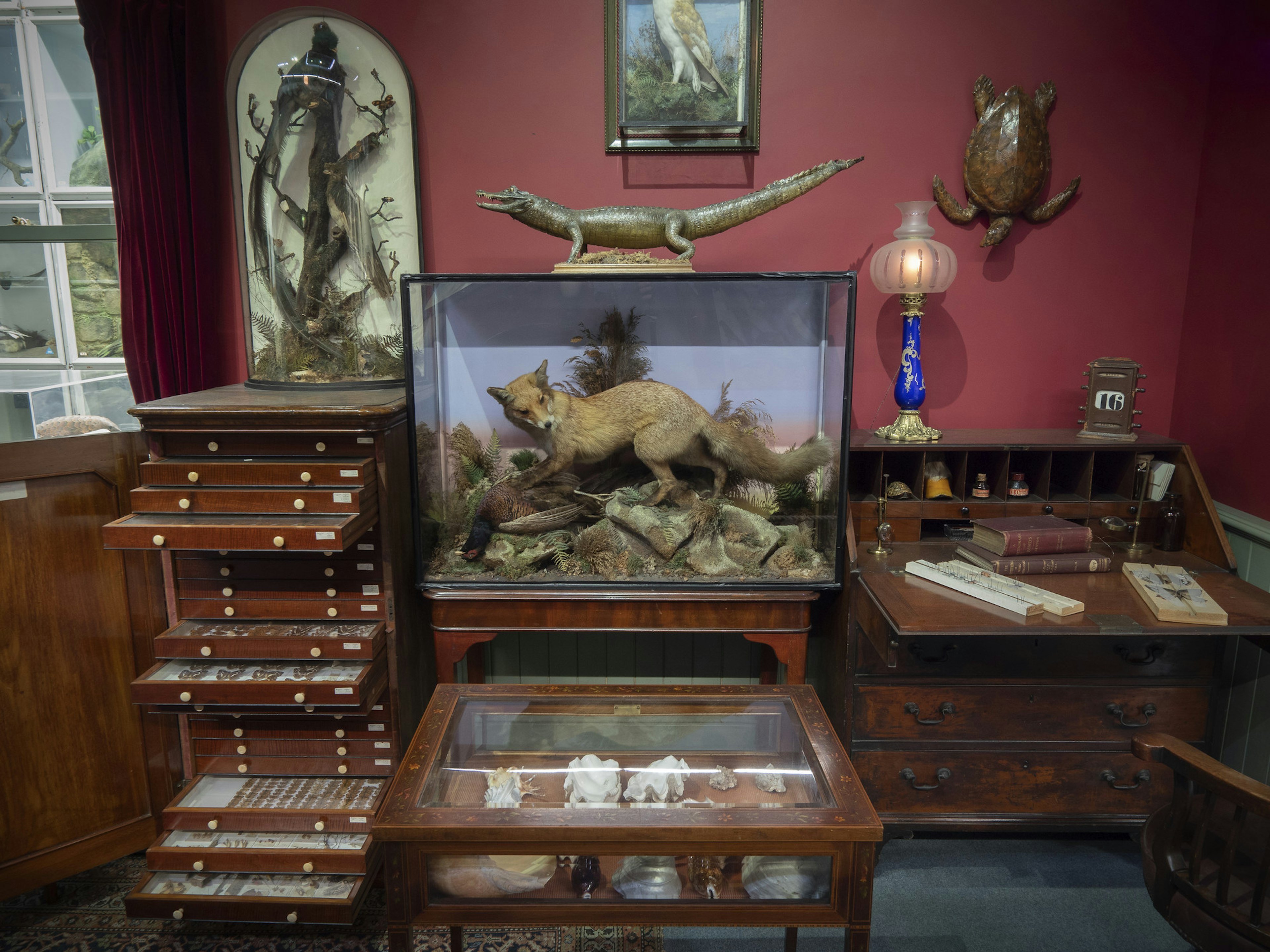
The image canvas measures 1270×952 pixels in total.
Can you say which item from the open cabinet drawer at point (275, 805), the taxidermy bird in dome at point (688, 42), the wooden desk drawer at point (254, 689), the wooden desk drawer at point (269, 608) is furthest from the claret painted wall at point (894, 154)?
the open cabinet drawer at point (275, 805)

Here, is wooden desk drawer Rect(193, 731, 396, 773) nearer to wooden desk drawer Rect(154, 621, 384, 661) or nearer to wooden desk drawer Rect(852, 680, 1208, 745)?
wooden desk drawer Rect(154, 621, 384, 661)

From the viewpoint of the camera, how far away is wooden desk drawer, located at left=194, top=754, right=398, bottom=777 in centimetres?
229

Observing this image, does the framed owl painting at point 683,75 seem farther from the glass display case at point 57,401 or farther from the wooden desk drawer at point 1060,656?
the glass display case at point 57,401

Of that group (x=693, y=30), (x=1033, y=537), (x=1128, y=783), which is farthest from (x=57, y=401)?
(x=1128, y=783)

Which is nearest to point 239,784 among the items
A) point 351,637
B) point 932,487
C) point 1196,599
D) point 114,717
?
point 114,717

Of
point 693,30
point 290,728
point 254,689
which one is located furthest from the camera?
point 693,30

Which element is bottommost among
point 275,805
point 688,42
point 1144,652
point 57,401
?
point 275,805

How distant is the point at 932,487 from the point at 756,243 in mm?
1095

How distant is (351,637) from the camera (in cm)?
211

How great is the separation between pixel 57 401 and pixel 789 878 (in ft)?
8.90

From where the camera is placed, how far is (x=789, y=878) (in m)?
1.50

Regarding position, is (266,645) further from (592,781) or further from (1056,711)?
(1056,711)

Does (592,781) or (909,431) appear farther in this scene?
(909,431)

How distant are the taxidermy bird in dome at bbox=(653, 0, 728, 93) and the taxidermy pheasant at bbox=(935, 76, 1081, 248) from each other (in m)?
0.91
